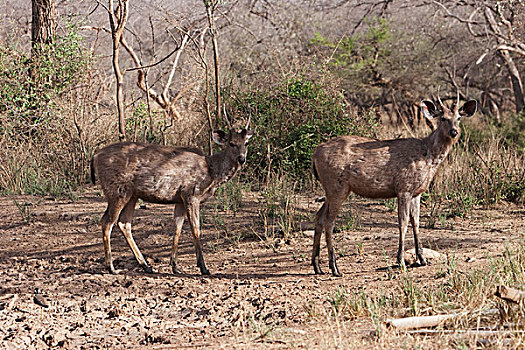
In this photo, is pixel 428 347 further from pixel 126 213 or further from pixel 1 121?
pixel 1 121

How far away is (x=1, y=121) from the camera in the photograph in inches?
500

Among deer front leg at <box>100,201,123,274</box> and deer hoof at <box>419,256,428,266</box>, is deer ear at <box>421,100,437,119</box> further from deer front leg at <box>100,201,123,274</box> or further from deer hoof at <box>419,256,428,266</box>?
deer front leg at <box>100,201,123,274</box>

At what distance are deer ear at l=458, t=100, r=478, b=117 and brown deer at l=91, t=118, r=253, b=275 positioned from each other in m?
2.48

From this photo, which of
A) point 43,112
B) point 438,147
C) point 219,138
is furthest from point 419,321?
point 43,112

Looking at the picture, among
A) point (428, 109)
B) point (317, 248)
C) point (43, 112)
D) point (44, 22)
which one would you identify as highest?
point (44, 22)

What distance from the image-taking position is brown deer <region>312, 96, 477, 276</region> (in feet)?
24.1

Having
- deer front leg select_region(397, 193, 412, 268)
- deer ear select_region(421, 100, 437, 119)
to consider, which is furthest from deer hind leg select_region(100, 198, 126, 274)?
deer ear select_region(421, 100, 437, 119)

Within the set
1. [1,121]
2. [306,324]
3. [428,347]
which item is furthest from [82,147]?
[428,347]

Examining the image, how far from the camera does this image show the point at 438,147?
753 cm

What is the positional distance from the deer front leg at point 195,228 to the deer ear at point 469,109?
10.5ft

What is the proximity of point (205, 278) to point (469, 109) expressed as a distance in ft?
11.9

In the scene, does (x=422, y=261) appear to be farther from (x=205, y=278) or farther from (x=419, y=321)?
(x=419, y=321)

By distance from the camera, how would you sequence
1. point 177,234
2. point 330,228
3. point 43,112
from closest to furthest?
point 330,228, point 177,234, point 43,112

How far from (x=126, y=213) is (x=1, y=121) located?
20.0 ft
